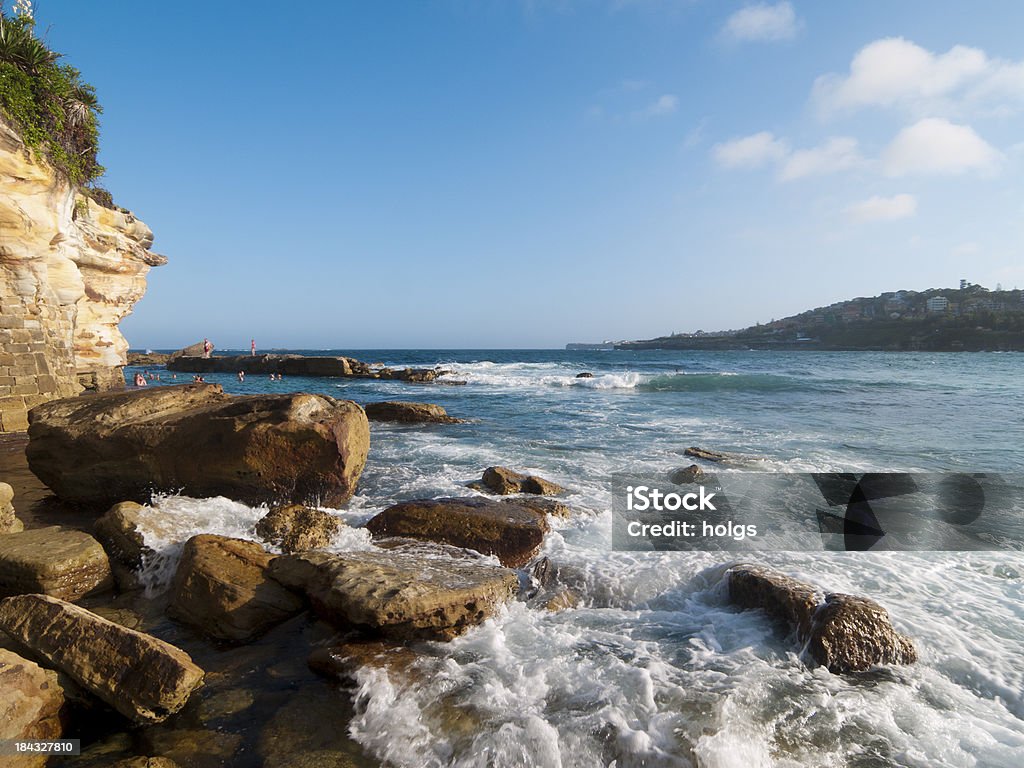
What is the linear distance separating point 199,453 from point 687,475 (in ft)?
25.4

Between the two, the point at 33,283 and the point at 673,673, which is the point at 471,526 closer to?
the point at 673,673

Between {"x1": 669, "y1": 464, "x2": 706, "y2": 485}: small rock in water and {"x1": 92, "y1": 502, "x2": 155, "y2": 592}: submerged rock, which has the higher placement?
{"x1": 92, "y1": 502, "x2": 155, "y2": 592}: submerged rock

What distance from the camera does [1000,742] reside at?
311 centimetres

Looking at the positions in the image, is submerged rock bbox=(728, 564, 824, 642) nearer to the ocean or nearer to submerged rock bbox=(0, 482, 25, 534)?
the ocean

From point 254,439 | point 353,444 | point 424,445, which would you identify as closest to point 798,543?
point 353,444

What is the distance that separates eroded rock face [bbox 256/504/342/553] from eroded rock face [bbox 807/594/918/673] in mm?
4784

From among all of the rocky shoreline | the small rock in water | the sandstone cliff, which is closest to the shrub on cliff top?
the sandstone cliff

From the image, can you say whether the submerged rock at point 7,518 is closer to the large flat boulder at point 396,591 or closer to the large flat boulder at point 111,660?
the large flat boulder at point 111,660

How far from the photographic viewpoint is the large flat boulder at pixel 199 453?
621 centimetres

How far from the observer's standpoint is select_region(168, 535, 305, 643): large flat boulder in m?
4.08

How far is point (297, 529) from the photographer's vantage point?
5.62 meters

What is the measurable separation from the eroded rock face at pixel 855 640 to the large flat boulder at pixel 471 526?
113 inches

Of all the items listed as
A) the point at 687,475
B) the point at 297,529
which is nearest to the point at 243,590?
the point at 297,529

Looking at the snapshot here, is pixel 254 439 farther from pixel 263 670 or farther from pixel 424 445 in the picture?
pixel 424 445
